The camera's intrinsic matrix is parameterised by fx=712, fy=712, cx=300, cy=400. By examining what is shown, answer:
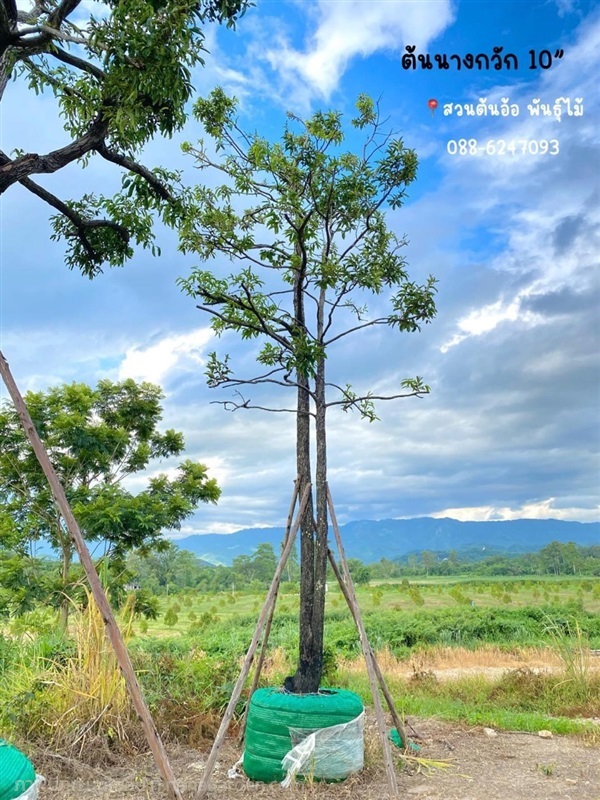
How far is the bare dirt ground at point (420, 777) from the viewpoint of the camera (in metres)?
4.71

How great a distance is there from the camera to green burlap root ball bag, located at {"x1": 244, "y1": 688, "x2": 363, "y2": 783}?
16.0 ft

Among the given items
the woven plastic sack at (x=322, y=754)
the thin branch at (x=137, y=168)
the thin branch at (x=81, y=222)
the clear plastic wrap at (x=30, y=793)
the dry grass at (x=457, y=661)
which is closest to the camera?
the clear plastic wrap at (x=30, y=793)

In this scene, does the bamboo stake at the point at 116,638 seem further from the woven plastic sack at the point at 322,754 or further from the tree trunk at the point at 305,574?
the tree trunk at the point at 305,574

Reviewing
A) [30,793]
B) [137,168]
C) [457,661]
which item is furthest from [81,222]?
[457,661]

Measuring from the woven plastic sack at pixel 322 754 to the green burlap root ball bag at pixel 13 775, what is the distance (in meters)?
1.76

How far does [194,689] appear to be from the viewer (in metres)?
6.55

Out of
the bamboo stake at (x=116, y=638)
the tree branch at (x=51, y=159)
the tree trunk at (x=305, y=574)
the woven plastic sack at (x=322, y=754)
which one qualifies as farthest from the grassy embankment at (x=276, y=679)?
the tree branch at (x=51, y=159)

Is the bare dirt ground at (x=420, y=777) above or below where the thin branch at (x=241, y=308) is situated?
below

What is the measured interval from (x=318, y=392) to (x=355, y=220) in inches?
69.1

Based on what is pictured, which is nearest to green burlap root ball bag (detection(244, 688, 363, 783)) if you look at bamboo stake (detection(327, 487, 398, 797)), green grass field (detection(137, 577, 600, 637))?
bamboo stake (detection(327, 487, 398, 797))

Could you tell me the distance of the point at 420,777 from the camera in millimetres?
5148

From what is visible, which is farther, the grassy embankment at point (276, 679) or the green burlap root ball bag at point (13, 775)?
the grassy embankment at point (276, 679)

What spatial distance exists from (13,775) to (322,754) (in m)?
2.05

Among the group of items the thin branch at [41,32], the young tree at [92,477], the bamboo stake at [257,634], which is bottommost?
the bamboo stake at [257,634]
